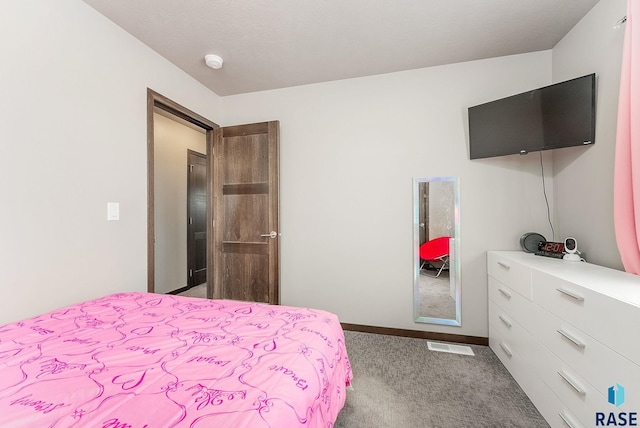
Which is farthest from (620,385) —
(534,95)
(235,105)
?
(235,105)

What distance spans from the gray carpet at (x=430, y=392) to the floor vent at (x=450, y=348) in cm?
6

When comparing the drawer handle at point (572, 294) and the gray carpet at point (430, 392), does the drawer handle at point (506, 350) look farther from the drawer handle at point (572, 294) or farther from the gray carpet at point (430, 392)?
Result: the drawer handle at point (572, 294)

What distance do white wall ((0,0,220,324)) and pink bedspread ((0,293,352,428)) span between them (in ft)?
1.07

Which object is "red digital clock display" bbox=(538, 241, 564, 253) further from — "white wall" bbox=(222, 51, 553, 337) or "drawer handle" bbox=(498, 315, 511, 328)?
"drawer handle" bbox=(498, 315, 511, 328)

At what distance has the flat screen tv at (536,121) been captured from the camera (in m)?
1.79

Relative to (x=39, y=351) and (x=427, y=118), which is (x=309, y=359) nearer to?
(x=39, y=351)

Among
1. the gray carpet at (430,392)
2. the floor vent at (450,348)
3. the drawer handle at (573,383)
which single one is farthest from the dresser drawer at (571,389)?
the floor vent at (450,348)

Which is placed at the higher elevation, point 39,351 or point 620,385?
point 39,351

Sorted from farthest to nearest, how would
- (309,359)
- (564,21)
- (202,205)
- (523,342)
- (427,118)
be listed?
1. (202,205)
2. (427,118)
3. (564,21)
4. (523,342)
5. (309,359)

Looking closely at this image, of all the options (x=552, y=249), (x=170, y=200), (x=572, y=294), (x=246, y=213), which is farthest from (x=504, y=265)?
(x=170, y=200)

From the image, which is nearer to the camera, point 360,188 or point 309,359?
point 309,359

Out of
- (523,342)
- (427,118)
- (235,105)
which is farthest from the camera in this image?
(235,105)

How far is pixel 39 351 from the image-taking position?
1.04 m

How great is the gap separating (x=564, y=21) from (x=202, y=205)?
4684 millimetres
